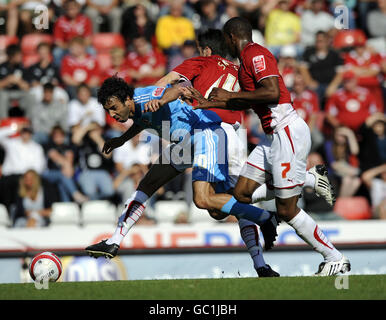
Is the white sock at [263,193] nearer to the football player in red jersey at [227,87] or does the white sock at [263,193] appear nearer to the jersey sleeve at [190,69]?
the football player in red jersey at [227,87]

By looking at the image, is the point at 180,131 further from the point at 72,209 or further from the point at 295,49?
the point at 295,49

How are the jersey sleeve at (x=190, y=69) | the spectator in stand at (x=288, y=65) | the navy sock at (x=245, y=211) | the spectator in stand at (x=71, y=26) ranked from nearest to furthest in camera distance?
the navy sock at (x=245, y=211) → the jersey sleeve at (x=190, y=69) → the spectator in stand at (x=288, y=65) → the spectator in stand at (x=71, y=26)

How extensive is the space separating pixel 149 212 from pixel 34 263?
4538mm

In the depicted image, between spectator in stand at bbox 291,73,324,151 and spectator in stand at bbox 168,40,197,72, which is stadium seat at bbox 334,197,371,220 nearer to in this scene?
spectator in stand at bbox 291,73,324,151

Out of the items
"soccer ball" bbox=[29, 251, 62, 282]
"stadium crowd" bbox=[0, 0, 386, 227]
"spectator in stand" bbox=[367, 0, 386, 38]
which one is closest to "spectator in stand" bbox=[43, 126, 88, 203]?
"stadium crowd" bbox=[0, 0, 386, 227]

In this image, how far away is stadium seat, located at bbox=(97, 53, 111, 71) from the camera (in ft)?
55.0

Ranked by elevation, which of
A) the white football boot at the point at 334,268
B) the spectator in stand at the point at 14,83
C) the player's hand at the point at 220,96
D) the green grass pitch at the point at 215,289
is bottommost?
the green grass pitch at the point at 215,289

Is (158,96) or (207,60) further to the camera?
(207,60)

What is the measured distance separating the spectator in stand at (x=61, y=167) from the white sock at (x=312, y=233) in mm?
6327

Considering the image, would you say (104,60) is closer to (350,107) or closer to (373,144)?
(350,107)

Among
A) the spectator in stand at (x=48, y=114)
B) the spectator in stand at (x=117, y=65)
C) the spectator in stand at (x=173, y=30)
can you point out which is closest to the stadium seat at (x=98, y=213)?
the spectator in stand at (x=48, y=114)

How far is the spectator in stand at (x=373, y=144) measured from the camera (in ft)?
47.8

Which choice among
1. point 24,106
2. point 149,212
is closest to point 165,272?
point 149,212

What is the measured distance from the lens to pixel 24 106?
51.4 ft
